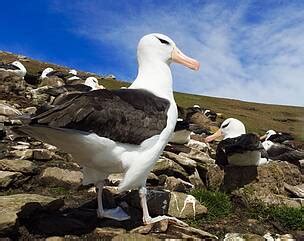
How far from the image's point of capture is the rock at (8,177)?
812 centimetres

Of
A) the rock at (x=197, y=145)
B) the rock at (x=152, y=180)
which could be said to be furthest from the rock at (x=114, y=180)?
the rock at (x=197, y=145)

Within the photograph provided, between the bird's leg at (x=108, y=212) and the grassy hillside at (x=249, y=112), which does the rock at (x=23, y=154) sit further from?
the grassy hillside at (x=249, y=112)

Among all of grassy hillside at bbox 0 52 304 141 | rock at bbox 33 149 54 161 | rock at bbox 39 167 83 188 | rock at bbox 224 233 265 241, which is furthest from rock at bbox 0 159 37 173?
Answer: grassy hillside at bbox 0 52 304 141

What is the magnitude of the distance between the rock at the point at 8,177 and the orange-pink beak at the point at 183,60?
319 cm

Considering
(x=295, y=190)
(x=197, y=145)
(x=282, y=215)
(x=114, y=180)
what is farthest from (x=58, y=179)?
(x=197, y=145)

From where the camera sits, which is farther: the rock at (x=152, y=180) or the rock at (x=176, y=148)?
the rock at (x=176, y=148)

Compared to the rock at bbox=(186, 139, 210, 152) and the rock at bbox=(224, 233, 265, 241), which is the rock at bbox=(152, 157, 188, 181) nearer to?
the rock at bbox=(224, 233, 265, 241)

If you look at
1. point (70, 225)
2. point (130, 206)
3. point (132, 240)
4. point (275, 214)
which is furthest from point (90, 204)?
point (275, 214)

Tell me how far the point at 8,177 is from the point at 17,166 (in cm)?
49

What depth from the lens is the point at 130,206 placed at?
7758 millimetres

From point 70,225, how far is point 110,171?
0.88 m

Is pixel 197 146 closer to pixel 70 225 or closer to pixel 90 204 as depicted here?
pixel 90 204

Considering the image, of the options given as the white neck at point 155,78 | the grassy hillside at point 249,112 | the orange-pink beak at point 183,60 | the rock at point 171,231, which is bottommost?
the rock at point 171,231

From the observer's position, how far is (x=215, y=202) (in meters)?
8.45
